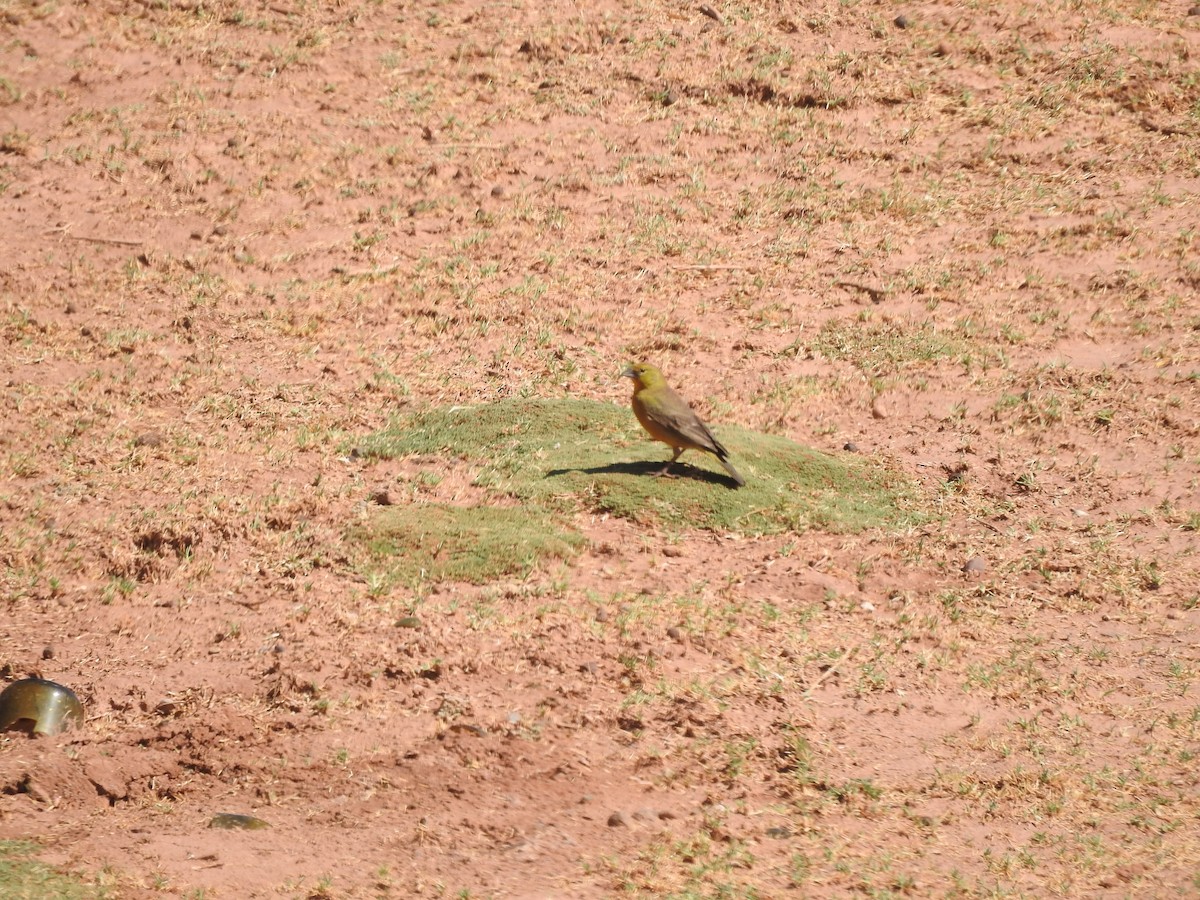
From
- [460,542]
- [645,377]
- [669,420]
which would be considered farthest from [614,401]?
[460,542]

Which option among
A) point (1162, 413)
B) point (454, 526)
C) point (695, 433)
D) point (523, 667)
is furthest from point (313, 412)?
point (1162, 413)

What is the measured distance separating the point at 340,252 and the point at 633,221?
2.15 m

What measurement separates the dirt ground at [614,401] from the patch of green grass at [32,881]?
0.08 m

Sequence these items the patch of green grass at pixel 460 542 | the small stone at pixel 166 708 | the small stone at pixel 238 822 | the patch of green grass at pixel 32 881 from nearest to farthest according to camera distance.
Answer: the patch of green grass at pixel 32 881 < the small stone at pixel 238 822 < the small stone at pixel 166 708 < the patch of green grass at pixel 460 542

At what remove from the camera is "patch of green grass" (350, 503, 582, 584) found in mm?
6750

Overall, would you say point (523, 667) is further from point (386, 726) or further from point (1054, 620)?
point (1054, 620)

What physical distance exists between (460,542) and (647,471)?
1.23 m

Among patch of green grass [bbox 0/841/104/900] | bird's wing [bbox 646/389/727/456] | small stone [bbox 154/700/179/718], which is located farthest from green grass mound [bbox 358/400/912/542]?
patch of green grass [bbox 0/841/104/900]

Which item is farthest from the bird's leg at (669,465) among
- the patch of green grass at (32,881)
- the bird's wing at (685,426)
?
the patch of green grass at (32,881)

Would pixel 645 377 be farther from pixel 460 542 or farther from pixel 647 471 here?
pixel 460 542

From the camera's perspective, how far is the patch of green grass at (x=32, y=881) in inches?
167

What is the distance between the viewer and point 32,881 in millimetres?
4352

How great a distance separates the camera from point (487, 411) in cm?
839

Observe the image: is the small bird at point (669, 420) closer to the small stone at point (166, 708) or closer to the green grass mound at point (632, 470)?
the green grass mound at point (632, 470)
